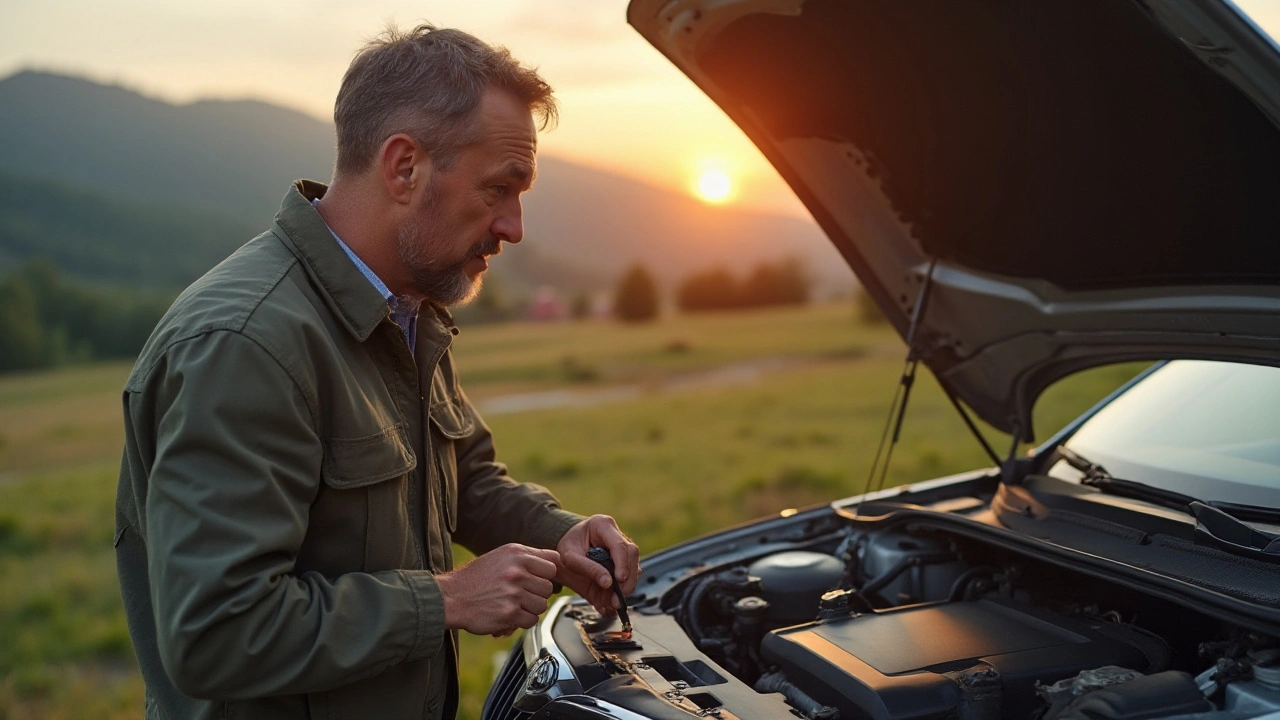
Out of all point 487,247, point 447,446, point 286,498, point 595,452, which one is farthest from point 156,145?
point 286,498

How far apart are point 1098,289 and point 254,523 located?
234 cm

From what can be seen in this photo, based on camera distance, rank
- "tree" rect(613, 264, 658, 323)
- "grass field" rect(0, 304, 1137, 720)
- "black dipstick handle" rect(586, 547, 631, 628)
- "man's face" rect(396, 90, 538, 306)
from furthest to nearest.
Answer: "tree" rect(613, 264, 658, 323) < "grass field" rect(0, 304, 1137, 720) < "black dipstick handle" rect(586, 547, 631, 628) < "man's face" rect(396, 90, 538, 306)

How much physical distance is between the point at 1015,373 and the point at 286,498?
239 cm

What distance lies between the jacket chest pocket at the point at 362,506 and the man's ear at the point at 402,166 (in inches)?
20.2

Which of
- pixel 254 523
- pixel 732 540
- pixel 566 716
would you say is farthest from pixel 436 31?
pixel 732 540

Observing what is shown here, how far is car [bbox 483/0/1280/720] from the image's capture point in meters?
1.91

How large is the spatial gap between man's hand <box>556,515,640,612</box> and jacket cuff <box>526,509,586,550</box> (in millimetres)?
42

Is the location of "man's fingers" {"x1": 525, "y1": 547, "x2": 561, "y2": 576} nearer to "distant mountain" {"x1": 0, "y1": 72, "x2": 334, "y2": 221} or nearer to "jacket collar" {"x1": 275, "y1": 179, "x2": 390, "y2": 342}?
"jacket collar" {"x1": 275, "y1": 179, "x2": 390, "y2": 342}

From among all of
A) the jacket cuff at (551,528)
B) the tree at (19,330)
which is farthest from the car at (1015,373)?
the tree at (19,330)

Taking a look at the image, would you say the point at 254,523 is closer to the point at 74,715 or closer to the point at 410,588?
the point at 410,588

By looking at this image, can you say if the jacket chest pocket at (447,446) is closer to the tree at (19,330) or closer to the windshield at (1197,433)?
the windshield at (1197,433)

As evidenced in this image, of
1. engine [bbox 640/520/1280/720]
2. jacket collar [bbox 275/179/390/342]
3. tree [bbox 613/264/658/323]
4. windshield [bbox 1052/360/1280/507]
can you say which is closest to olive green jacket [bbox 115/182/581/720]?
jacket collar [bbox 275/179/390/342]

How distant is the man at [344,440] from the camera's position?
1.59 meters

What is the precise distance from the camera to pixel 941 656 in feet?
6.82
